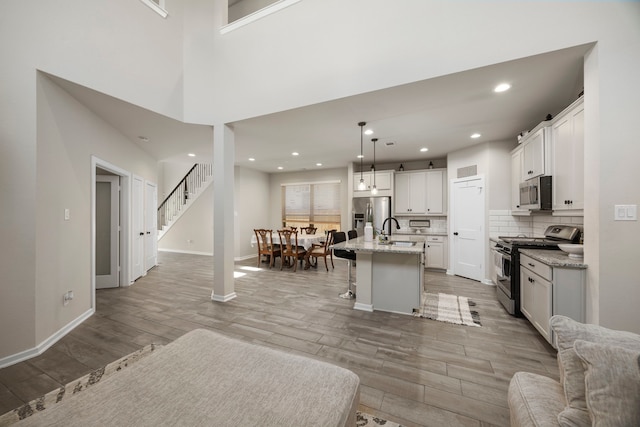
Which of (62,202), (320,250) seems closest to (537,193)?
(320,250)

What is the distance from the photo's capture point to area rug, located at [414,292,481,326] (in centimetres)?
305

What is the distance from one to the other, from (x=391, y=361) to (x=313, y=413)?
1505mm

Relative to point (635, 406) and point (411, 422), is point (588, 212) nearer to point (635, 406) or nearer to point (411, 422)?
point (635, 406)

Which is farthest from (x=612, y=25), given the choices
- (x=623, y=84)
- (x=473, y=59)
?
(x=473, y=59)

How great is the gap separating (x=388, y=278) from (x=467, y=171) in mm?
3281

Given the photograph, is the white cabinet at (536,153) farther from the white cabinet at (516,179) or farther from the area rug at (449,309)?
the area rug at (449,309)

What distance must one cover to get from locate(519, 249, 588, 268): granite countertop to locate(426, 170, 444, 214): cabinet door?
3.03 m

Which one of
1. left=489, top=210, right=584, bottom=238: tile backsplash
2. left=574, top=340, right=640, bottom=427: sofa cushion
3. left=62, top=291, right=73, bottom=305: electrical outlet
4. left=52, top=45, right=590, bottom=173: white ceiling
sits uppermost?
left=52, top=45, right=590, bottom=173: white ceiling

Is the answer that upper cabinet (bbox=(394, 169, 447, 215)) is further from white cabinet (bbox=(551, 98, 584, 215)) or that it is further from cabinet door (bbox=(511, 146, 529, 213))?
white cabinet (bbox=(551, 98, 584, 215))

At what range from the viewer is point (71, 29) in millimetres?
2570

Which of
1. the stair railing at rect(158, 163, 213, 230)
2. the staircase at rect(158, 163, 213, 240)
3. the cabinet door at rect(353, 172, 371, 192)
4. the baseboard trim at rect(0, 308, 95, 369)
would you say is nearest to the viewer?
the baseboard trim at rect(0, 308, 95, 369)

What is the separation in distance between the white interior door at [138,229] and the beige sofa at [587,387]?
5785 millimetres

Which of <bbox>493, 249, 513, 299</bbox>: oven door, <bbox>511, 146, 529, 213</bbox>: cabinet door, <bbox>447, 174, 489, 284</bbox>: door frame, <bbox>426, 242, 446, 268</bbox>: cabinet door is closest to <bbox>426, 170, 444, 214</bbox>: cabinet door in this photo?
<bbox>447, 174, 489, 284</bbox>: door frame

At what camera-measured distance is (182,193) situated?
9070 millimetres
